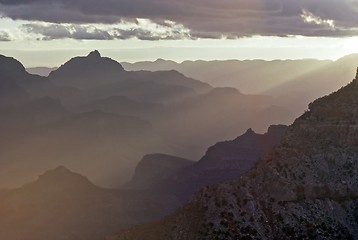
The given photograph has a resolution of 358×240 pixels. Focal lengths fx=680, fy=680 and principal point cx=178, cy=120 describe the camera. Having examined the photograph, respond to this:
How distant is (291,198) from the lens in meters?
87.4

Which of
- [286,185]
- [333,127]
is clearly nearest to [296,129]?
[333,127]

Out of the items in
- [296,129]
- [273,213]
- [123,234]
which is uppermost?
[296,129]

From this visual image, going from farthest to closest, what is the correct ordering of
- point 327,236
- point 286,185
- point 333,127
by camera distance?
point 333,127, point 286,185, point 327,236

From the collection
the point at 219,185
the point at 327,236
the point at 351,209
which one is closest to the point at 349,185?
the point at 351,209

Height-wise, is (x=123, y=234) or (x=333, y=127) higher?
(x=333, y=127)

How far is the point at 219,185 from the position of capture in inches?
3570

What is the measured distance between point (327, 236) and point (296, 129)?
19.9 metres

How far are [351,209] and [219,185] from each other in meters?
17.3

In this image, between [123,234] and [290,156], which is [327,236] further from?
[123,234]

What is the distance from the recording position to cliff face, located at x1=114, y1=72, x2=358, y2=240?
84.1 m

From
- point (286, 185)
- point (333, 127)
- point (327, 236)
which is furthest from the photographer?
point (333, 127)

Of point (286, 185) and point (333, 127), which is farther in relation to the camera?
point (333, 127)

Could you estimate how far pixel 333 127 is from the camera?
9525 centimetres

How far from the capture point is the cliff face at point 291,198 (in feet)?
276
